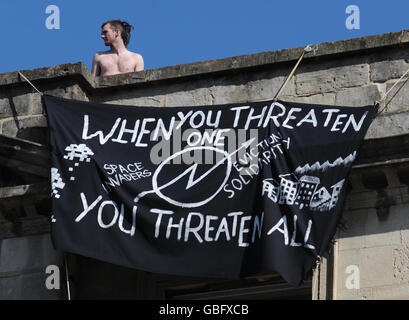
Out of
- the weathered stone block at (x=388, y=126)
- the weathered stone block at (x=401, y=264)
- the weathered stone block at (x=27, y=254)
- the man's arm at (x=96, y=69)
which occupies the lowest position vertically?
the weathered stone block at (x=401, y=264)

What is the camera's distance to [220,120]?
17219mm

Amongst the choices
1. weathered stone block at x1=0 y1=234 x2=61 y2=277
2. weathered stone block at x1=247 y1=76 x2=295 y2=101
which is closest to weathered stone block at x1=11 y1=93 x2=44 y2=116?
weathered stone block at x1=0 y1=234 x2=61 y2=277

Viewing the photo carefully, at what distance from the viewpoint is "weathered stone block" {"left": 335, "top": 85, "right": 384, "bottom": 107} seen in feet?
56.3

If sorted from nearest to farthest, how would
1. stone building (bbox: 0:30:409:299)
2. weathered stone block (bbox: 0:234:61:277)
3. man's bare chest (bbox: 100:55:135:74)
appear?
stone building (bbox: 0:30:409:299)
weathered stone block (bbox: 0:234:61:277)
man's bare chest (bbox: 100:55:135:74)

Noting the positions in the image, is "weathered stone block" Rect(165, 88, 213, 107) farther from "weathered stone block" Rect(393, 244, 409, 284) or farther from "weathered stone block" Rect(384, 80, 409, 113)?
"weathered stone block" Rect(393, 244, 409, 284)

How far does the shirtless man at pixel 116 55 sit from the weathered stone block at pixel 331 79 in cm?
223

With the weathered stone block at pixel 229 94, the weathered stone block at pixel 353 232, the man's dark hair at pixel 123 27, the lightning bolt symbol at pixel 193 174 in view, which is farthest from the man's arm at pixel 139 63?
the weathered stone block at pixel 353 232

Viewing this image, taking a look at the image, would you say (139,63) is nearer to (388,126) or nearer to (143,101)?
(143,101)

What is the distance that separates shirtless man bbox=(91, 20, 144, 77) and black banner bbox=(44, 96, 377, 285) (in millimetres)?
1337

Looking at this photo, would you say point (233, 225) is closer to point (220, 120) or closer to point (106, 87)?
point (220, 120)

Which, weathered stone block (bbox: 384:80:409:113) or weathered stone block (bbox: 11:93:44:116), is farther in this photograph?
weathered stone block (bbox: 11:93:44:116)

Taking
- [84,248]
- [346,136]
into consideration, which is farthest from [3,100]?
[346,136]

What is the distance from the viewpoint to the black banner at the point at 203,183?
638 inches

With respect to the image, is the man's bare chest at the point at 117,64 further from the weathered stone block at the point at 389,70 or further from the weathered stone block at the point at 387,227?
the weathered stone block at the point at 387,227
